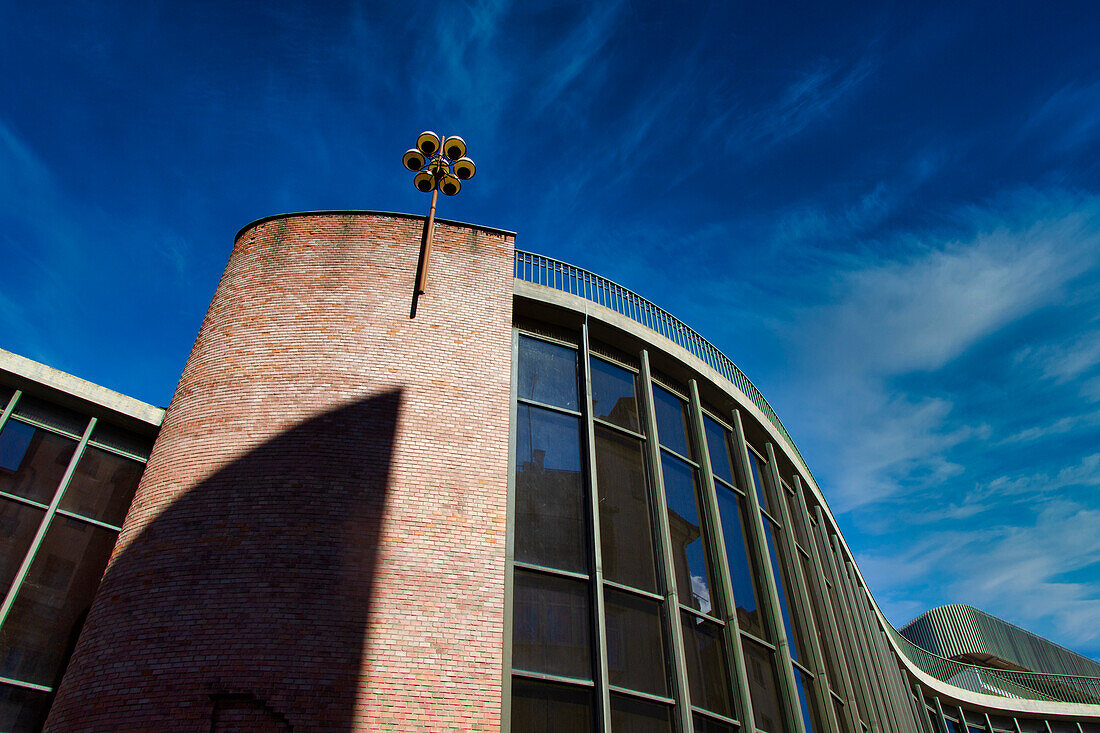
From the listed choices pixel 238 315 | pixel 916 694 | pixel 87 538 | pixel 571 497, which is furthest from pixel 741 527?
pixel 916 694

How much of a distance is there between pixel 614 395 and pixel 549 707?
625cm

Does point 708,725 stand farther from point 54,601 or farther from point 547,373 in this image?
point 54,601

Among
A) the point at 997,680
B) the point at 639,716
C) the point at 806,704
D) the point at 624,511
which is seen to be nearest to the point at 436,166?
the point at 624,511

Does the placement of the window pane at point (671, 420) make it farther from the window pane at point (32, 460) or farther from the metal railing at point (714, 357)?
the window pane at point (32, 460)

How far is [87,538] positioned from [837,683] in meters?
15.9

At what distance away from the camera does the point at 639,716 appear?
1073 centimetres

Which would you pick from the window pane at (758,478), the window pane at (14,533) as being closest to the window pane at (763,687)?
the window pane at (758,478)

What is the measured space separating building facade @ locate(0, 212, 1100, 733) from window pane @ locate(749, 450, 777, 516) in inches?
24.9

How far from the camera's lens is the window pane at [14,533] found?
36.8 feet

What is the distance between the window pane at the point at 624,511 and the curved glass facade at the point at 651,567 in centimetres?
3

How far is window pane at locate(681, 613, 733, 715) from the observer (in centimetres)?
1161

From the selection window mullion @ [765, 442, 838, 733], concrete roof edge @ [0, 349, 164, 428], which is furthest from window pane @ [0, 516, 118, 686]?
window mullion @ [765, 442, 838, 733]

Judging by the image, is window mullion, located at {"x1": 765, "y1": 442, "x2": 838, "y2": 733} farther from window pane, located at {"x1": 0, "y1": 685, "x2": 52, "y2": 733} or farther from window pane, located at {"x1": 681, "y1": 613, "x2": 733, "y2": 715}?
window pane, located at {"x1": 0, "y1": 685, "x2": 52, "y2": 733}

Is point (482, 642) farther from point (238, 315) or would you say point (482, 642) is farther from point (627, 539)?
point (238, 315)
